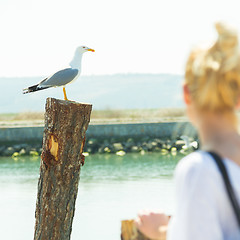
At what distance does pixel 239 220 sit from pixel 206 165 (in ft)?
0.40

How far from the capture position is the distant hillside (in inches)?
6324

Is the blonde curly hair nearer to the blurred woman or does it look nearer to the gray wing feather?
the blurred woman

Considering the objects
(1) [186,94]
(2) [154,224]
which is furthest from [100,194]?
(1) [186,94]

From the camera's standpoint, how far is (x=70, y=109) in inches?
166

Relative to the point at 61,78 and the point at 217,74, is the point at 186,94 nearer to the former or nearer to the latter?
the point at 217,74

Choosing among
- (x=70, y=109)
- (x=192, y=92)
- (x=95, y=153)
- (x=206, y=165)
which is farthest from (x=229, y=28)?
(x=95, y=153)

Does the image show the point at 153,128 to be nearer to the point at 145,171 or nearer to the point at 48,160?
the point at 145,171

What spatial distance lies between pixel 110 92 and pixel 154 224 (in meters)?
167

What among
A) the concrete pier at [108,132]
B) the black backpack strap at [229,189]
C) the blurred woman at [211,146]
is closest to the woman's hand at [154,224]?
the blurred woman at [211,146]

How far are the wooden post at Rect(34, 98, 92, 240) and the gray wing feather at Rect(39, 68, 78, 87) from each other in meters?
3.14

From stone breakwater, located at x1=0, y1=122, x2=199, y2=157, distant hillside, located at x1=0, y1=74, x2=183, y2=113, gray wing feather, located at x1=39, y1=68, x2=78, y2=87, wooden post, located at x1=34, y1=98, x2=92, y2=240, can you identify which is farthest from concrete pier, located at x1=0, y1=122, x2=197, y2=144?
distant hillside, located at x1=0, y1=74, x2=183, y2=113

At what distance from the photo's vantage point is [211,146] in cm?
120

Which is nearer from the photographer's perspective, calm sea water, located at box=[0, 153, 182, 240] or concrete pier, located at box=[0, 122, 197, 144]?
calm sea water, located at box=[0, 153, 182, 240]

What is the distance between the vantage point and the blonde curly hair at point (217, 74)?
1.17 metres
